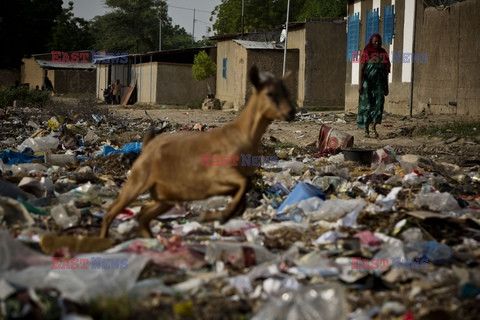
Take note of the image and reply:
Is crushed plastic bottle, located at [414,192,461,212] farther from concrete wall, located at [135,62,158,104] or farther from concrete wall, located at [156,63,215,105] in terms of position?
concrete wall, located at [135,62,158,104]

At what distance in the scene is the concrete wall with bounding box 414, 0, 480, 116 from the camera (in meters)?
15.2

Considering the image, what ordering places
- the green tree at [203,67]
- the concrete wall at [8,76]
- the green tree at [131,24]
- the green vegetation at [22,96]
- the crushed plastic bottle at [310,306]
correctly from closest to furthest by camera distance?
the crushed plastic bottle at [310,306] < the green vegetation at [22,96] < the green tree at [203,67] < the concrete wall at [8,76] < the green tree at [131,24]

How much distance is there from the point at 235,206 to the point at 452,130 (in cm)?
960

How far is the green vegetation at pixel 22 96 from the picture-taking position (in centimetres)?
2502

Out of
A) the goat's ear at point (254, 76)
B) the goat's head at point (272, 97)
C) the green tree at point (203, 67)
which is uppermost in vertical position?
the green tree at point (203, 67)

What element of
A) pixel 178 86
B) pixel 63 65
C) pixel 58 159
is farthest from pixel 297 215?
pixel 63 65

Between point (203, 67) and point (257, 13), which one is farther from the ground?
point (257, 13)

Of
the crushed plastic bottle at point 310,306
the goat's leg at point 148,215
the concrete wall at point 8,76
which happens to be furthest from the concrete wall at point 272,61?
the concrete wall at point 8,76

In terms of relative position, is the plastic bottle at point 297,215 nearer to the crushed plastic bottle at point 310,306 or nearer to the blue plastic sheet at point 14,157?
the crushed plastic bottle at point 310,306

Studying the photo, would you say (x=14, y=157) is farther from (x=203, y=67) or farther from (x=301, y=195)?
(x=203, y=67)

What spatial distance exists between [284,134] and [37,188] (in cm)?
820

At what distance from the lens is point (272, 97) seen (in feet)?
15.9


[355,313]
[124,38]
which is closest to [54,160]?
[355,313]

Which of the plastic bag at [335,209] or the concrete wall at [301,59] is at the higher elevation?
the concrete wall at [301,59]
